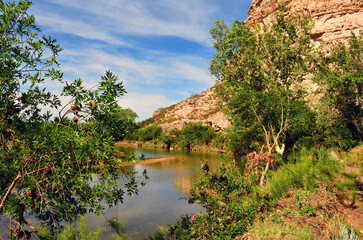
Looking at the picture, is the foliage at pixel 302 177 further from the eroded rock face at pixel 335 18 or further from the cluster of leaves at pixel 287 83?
the eroded rock face at pixel 335 18

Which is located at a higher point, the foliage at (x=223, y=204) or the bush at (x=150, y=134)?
the bush at (x=150, y=134)

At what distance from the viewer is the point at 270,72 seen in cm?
1589

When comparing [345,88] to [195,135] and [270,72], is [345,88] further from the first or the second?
[195,135]

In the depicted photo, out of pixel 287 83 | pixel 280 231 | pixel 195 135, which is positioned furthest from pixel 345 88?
pixel 195 135

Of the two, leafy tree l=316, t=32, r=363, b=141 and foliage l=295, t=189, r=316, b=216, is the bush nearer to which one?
leafy tree l=316, t=32, r=363, b=141

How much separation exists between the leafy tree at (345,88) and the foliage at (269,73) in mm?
2069

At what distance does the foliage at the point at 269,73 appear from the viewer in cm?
1518

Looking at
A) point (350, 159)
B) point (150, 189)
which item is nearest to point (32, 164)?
point (350, 159)

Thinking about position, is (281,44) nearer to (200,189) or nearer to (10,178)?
(200,189)

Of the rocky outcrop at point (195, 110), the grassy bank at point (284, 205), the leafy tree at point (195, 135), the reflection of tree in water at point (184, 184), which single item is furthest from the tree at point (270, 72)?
the rocky outcrop at point (195, 110)

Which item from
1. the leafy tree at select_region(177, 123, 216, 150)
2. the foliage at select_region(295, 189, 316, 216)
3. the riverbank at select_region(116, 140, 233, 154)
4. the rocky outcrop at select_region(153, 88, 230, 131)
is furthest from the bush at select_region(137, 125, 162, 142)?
the foliage at select_region(295, 189, 316, 216)

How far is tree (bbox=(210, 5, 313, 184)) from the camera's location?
1517cm

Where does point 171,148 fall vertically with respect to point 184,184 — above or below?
above

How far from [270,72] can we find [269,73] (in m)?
0.11
